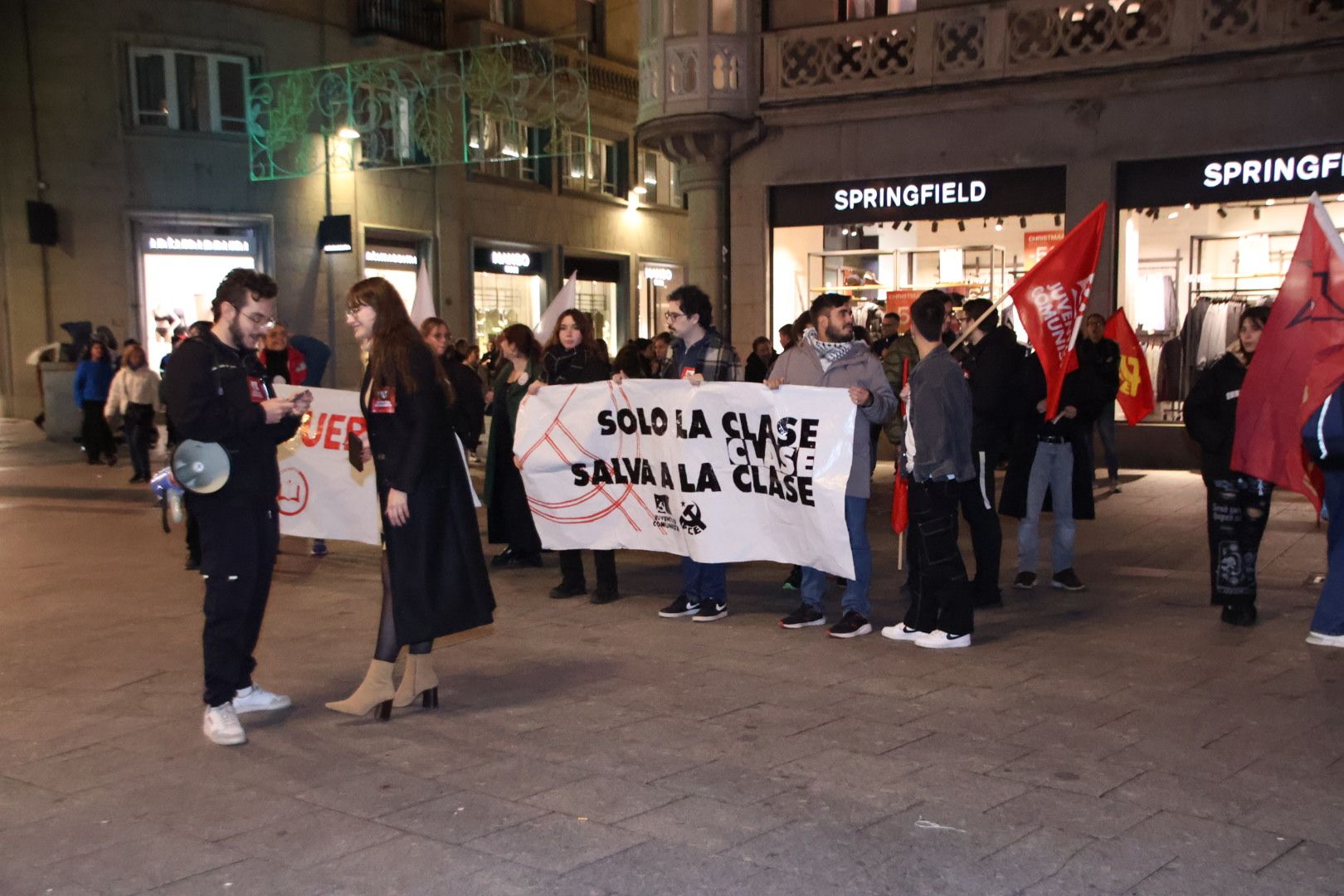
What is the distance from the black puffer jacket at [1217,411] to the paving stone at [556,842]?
483 cm

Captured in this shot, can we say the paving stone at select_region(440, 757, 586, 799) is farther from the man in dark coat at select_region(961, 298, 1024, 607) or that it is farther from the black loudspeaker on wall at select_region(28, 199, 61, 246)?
the black loudspeaker on wall at select_region(28, 199, 61, 246)

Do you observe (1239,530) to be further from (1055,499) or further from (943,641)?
(943,641)

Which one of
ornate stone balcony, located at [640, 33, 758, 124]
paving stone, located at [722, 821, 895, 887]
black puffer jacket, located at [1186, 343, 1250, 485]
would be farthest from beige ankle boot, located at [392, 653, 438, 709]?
ornate stone balcony, located at [640, 33, 758, 124]

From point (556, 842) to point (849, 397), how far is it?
368cm

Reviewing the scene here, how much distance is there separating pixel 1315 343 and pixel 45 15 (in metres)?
24.6

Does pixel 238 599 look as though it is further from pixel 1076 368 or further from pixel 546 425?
pixel 1076 368

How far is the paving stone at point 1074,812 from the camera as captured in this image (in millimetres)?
4316

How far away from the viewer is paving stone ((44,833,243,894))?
3.96m

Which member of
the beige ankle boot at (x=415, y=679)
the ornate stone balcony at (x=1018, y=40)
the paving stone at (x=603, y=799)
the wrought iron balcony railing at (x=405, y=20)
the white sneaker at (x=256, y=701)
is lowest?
the paving stone at (x=603, y=799)

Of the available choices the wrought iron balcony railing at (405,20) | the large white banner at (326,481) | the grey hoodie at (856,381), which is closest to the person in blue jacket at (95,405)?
the large white banner at (326,481)

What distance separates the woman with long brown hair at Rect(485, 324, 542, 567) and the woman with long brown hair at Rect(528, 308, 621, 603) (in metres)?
0.38

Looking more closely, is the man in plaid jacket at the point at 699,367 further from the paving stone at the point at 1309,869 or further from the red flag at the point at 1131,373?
the red flag at the point at 1131,373

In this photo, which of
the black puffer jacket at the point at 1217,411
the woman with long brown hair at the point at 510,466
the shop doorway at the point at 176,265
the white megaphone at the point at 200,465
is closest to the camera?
the white megaphone at the point at 200,465

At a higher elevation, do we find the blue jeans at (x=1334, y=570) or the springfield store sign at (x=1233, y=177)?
the springfield store sign at (x=1233, y=177)
